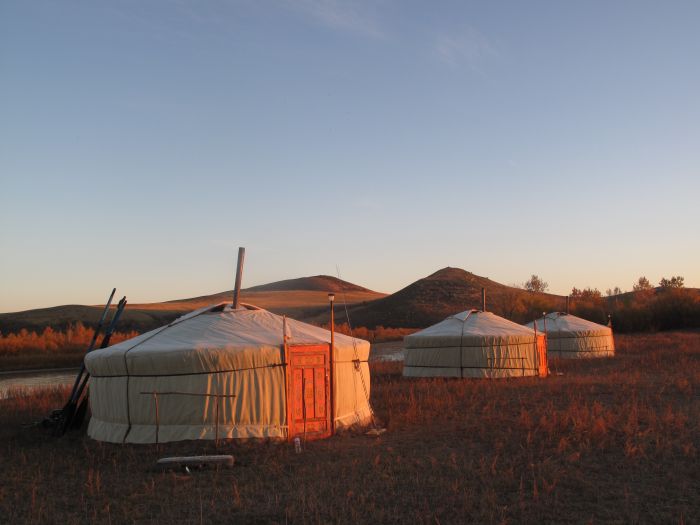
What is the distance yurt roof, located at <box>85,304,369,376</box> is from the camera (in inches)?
362

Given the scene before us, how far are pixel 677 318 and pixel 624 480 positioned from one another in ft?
124

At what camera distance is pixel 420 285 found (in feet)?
222

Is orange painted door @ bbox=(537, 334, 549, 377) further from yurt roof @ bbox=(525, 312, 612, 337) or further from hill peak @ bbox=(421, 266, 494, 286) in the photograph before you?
hill peak @ bbox=(421, 266, 494, 286)

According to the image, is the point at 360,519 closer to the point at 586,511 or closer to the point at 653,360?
the point at 586,511

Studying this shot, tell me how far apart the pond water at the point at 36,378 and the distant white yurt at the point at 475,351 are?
32.3 feet

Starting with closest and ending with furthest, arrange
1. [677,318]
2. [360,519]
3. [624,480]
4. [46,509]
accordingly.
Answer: [360,519] < [46,509] < [624,480] < [677,318]

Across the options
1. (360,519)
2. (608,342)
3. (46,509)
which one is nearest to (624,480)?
(360,519)

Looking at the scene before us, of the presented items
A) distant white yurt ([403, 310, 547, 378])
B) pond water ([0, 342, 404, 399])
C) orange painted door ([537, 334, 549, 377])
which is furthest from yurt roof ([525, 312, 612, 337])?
distant white yurt ([403, 310, 547, 378])

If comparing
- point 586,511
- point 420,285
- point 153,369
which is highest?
point 420,285

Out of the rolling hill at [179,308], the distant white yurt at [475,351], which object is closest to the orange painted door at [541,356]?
the distant white yurt at [475,351]

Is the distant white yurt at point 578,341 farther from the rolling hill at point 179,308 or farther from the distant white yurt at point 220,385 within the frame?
the distant white yurt at point 220,385

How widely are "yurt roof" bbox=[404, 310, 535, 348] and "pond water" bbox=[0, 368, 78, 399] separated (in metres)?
9.94

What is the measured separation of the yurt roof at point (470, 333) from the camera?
1727 cm

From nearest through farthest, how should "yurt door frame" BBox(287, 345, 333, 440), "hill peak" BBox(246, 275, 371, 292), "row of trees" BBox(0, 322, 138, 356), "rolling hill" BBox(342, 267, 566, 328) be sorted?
"yurt door frame" BBox(287, 345, 333, 440) < "row of trees" BBox(0, 322, 138, 356) < "rolling hill" BBox(342, 267, 566, 328) < "hill peak" BBox(246, 275, 371, 292)
